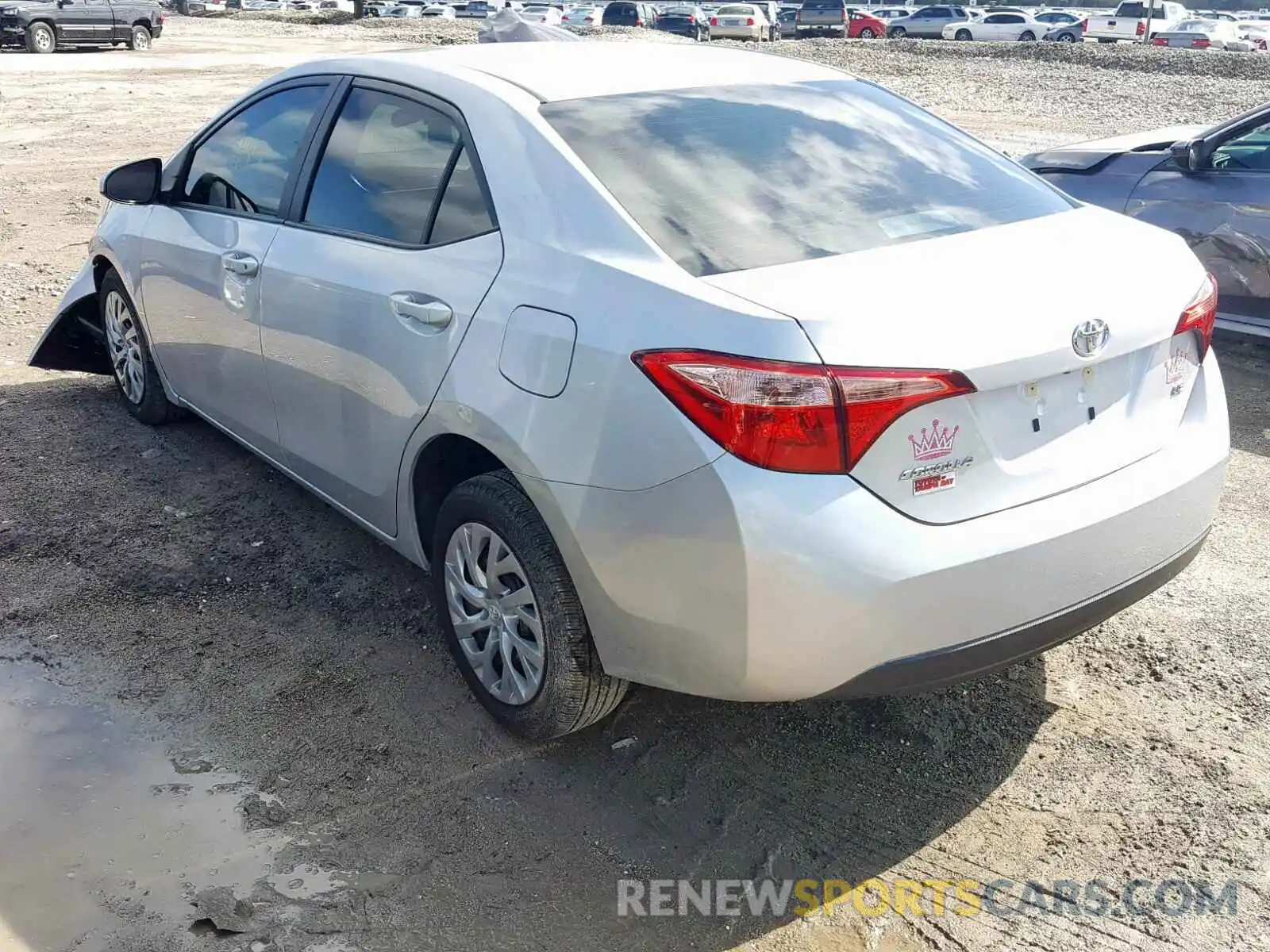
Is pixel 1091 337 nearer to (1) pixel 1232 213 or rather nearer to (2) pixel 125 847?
(2) pixel 125 847

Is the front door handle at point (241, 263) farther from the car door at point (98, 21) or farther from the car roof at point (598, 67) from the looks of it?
the car door at point (98, 21)

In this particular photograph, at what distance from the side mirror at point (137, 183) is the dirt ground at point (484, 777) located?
133 cm

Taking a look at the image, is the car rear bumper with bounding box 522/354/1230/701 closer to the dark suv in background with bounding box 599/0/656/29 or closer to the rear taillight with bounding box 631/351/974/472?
the rear taillight with bounding box 631/351/974/472

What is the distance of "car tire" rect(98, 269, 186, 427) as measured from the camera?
534 centimetres

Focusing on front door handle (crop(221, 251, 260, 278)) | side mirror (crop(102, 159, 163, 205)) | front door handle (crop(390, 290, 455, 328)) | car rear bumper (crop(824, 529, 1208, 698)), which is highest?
side mirror (crop(102, 159, 163, 205))

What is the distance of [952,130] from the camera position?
3.83m

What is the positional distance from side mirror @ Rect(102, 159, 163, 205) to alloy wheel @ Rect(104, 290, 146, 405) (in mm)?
636

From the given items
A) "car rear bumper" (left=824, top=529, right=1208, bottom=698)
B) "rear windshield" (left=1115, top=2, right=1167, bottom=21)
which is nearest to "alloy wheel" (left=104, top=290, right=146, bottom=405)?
"car rear bumper" (left=824, top=529, right=1208, bottom=698)

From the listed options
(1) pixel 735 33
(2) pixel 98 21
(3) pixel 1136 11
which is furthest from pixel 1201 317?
(3) pixel 1136 11

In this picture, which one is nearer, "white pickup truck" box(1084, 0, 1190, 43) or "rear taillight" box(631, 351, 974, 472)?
"rear taillight" box(631, 351, 974, 472)

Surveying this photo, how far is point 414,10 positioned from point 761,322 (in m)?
59.3

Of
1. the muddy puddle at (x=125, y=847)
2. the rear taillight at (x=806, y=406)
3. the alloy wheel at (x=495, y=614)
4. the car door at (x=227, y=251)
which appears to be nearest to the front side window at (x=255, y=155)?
the car door at (x=227, y=251)

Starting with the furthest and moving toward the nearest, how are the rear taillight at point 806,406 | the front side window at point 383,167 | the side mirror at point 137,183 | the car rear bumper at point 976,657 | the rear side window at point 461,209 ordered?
the side mirror at point 137,183 → the front side window at point 383,167 → the rear side window at point 461,209 → the car rear bumper at point 976,657 → the rear taillight at point 806,406

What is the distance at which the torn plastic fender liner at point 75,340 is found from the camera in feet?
19.2
